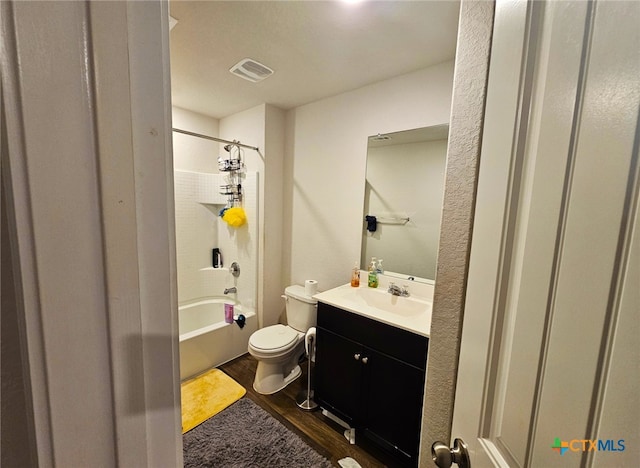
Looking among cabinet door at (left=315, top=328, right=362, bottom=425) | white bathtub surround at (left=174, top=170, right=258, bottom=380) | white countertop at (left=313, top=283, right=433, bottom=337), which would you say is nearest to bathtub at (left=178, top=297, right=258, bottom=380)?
white bathtub surround at (left=174, top=170, right=258, bottom=380)

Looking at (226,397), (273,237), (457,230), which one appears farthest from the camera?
(273,237)

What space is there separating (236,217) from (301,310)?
1.13 metres

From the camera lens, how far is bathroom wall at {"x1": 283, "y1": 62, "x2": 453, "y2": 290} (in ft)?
5.68

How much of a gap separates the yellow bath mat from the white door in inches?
72.2

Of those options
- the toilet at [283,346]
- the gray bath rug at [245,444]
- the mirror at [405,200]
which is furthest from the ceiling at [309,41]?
the gray bath rug at [245,444]

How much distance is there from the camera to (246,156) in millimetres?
2574

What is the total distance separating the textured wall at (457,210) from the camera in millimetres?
743

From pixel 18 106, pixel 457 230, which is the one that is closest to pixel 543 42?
pixel 457 230

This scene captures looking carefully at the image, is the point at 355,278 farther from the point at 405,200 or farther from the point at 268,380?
the point at 268,380

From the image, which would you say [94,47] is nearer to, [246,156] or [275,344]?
[275,344]

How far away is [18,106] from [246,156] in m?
2.46

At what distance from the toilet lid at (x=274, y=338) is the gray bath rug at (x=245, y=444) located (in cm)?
44

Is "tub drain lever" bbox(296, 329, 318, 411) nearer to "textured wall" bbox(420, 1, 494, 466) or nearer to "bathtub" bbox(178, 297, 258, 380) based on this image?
"bathtub" bbox(178, 297, 258, 380)

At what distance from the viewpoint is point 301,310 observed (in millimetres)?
2213
